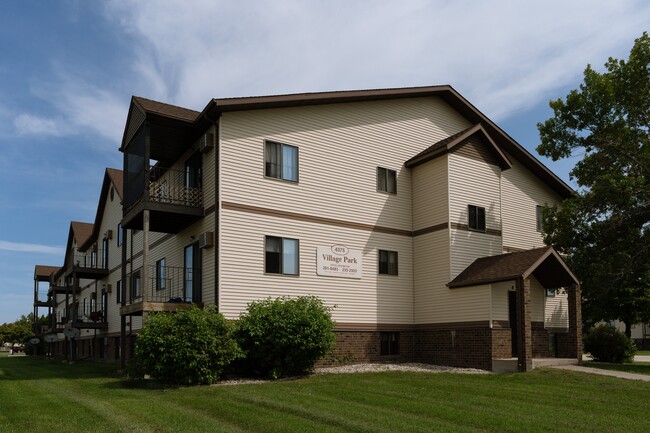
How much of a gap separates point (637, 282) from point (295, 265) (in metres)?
16.5

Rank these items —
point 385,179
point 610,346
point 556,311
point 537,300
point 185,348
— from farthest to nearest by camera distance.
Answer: point 556,311 < point 610,346 < point 385,179 < point 537,300 < point 185,348

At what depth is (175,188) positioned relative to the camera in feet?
74.9

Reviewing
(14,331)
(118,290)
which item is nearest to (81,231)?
(118,290)

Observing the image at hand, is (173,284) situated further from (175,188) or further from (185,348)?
(185,348)

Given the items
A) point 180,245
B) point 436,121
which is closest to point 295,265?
point 180,245

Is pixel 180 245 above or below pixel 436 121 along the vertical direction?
below

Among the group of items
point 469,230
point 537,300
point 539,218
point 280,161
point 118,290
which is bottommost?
point 537,300

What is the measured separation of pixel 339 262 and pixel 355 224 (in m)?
1.54

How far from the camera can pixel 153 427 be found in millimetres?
10344

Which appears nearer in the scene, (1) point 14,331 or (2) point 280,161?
(2) point 280,161

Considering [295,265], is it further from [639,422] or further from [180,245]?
[639,422]

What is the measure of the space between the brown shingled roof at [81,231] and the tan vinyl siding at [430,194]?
28821 millimetres

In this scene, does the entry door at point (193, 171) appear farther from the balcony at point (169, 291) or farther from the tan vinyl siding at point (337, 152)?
the balcony at point (169, 291)

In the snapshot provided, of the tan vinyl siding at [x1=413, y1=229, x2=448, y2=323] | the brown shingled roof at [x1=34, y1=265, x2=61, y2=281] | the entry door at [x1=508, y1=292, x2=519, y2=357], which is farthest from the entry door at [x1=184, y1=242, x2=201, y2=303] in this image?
the brown shingled roof at [x1=34, y1=265, x2=61, y2=281]
